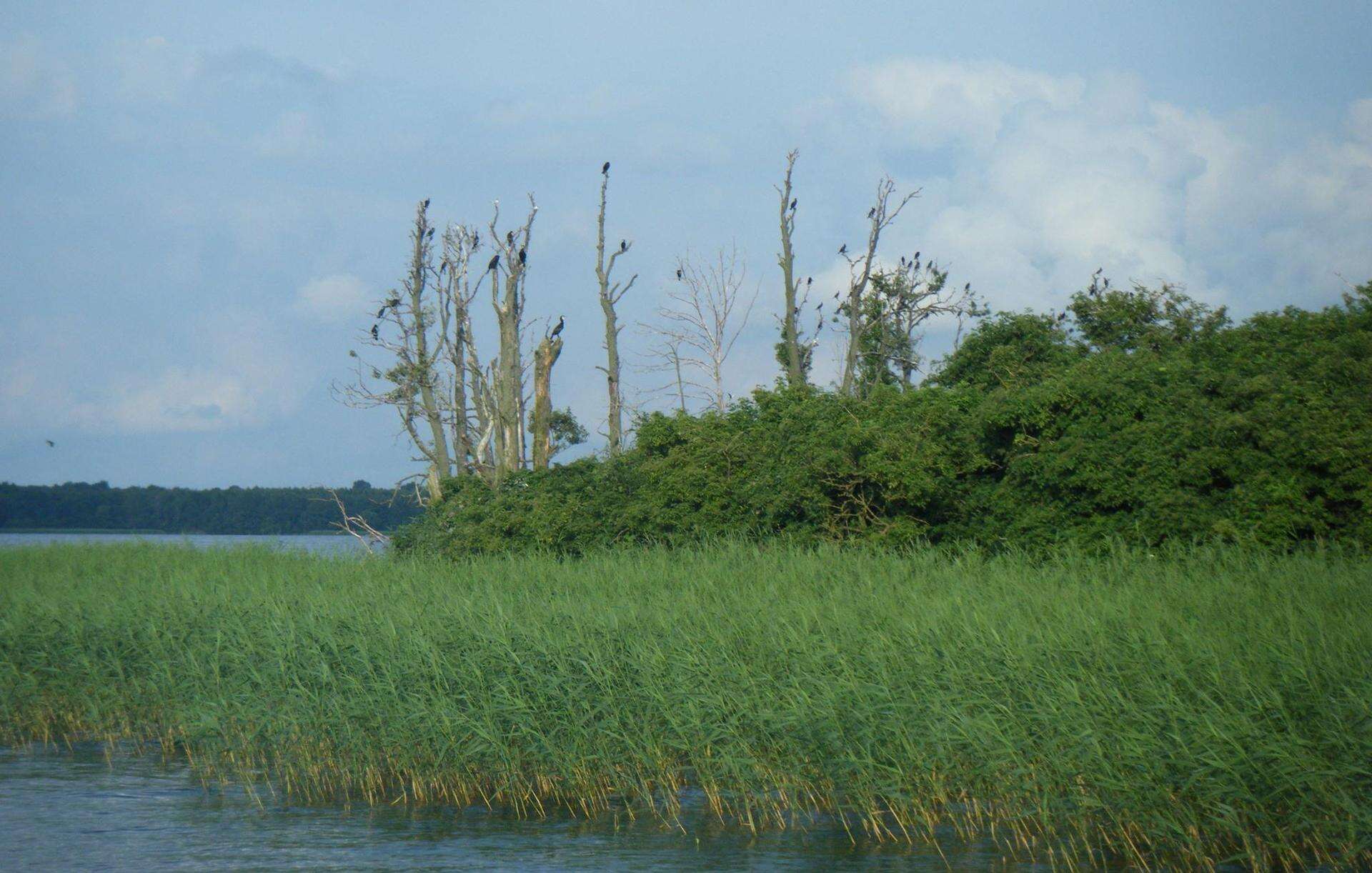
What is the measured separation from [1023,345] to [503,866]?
1434 centimetres

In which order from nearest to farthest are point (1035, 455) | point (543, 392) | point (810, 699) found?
point (810, 699)
point (1035, 455)
point (543, 392)

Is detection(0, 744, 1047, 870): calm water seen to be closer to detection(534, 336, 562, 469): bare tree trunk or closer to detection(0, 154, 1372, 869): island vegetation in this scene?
detection(0, 154, 1372, 869): island vegetation

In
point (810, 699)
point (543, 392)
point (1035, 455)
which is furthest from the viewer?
point (543, 392)

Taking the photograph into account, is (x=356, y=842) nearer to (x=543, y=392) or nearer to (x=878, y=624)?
(x=878, y=624)

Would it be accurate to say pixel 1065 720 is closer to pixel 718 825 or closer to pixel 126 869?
pixel 718 825

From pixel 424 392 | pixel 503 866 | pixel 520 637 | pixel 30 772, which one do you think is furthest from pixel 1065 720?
pixel 424 392

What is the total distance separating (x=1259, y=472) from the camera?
44.5 ft

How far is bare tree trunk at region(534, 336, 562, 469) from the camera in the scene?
2238 centimetres

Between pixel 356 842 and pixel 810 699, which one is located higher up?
pixel 810 699

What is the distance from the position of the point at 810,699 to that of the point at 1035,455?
8.91 meters

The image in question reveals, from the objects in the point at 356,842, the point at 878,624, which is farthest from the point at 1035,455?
the point at 356,842

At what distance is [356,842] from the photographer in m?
7.18

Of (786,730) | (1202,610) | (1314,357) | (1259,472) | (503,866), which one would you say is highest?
(1314,357)

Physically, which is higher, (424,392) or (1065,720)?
(424,392)
